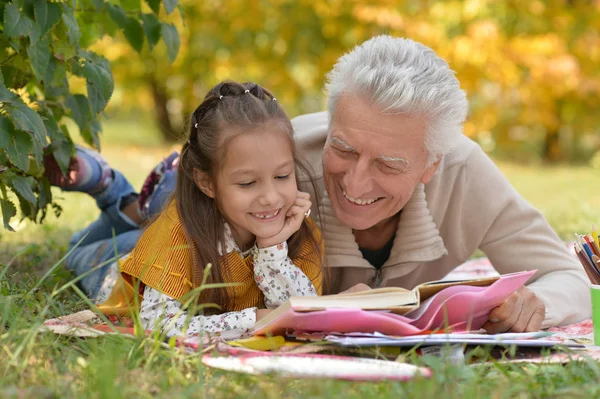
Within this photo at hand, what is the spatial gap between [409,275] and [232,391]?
66.1 inches

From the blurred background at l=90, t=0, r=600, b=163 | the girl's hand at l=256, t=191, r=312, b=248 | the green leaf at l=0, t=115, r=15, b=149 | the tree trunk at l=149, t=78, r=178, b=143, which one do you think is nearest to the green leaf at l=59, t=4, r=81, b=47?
the green leaf at l=0, t=115, r=15, b=149

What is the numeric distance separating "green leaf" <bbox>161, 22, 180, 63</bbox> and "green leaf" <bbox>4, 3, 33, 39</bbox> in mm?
707

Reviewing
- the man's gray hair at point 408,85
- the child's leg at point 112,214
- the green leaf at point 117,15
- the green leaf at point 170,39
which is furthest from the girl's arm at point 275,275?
the child's leg at point 112,214

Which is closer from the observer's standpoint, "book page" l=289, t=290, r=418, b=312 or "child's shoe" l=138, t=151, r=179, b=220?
"book page" l=289, t=290, r=418, b=312

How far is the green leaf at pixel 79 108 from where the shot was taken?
11.4ft

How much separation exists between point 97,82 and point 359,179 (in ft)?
3.57

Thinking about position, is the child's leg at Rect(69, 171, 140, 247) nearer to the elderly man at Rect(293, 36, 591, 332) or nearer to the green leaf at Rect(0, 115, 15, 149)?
the elderly man at Rect(293, 36, 591, 332)

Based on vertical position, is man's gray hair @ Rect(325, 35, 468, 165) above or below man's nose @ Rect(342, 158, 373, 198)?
above

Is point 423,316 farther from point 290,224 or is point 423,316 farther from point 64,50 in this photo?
point 64,50

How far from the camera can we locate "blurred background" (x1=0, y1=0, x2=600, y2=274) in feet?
33.2

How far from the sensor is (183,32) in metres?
12.1

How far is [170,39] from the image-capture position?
136 inches

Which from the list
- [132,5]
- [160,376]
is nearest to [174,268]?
[160,376]

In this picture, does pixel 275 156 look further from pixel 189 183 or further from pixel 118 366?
pixel 118 366
